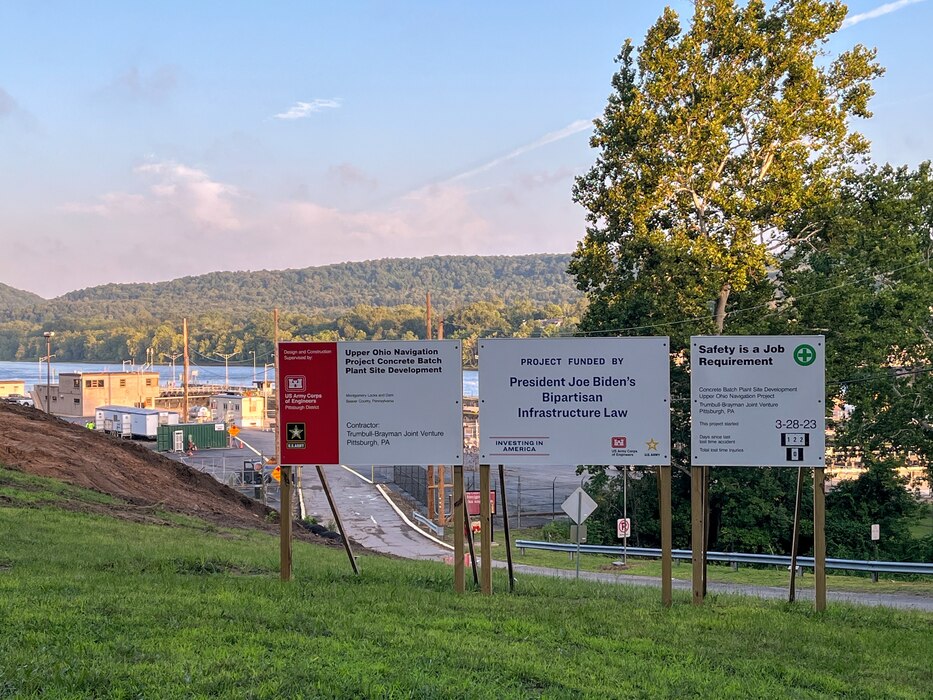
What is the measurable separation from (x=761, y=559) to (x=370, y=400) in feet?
74.4

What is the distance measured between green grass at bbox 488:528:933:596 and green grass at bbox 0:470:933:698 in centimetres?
1299

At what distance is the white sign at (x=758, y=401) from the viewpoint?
402 inches

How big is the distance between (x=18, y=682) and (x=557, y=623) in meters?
4.63

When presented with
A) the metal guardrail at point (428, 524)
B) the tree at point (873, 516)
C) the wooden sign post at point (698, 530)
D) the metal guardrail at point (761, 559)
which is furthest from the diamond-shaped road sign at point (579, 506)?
the tree at point (873, 516)

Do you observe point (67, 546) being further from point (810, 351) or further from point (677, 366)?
point (677, 366)

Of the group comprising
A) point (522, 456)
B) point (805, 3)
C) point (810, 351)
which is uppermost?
point (805, 3)

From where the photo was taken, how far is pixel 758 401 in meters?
10.2

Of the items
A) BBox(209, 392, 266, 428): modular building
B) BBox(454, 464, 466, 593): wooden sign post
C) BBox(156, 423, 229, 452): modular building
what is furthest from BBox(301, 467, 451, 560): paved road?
BBox(209, 392, 266, 428): modular building

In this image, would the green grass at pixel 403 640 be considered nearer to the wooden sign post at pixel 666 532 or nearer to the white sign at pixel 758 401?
the wooden sign post at pixel 666 532

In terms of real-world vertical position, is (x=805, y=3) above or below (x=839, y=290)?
above

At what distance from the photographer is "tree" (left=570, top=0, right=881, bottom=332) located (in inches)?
1321

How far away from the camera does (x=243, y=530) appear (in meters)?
21.2

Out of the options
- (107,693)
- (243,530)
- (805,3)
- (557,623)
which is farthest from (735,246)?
(107,693)

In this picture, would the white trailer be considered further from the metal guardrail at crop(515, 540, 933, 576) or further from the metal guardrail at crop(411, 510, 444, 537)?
the metal guardrail at crop(515, 540, 933, 576)
